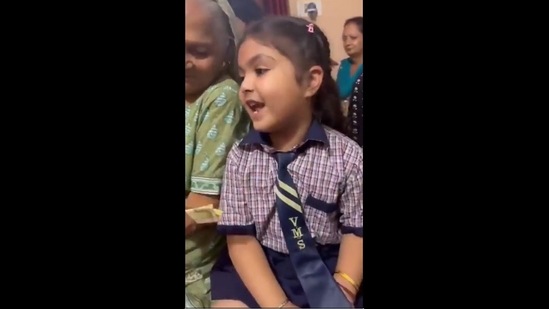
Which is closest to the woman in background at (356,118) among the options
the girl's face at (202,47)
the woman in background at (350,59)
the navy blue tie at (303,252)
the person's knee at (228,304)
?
the woman in background at (350,59)

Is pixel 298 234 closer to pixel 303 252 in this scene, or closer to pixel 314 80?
pixel 303 252

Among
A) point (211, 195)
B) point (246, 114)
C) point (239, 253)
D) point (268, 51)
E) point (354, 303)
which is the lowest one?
point (354, 303)

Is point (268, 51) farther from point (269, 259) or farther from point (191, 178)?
point (269, 259)

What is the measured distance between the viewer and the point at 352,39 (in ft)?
4.35

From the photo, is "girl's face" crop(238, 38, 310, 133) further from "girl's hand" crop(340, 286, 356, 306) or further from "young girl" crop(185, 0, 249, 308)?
"girl's hand" crop(340, 286, 356, 306)

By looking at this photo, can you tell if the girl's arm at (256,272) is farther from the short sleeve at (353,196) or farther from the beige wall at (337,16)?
the beige wall at (337,16)

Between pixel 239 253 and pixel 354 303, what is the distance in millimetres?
263

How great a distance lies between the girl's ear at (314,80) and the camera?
4.37ft

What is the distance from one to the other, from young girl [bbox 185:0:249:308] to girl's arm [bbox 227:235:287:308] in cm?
5

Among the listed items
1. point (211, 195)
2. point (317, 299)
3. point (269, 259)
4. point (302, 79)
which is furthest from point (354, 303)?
point (302, 79)

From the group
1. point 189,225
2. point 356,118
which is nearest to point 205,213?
point 189,225

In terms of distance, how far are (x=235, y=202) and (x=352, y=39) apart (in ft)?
1.36

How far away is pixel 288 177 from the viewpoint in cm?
135

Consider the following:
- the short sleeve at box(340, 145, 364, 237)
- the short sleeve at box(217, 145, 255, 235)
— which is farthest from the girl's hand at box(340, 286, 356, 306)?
the short sleeve at box(217, 145, 255, 235)
